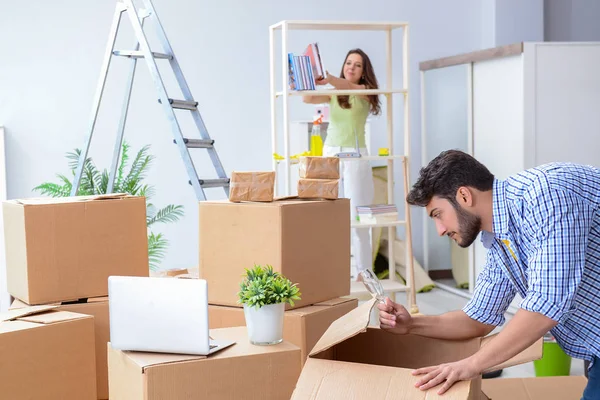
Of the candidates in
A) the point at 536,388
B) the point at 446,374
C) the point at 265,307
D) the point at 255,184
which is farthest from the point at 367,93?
the point at 446,374

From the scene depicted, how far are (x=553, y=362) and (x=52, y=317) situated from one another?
209 cm

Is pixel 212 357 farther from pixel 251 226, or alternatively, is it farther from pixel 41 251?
pixel 41 251

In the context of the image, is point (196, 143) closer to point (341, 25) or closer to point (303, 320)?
point (303, 320)

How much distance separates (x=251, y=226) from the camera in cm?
260

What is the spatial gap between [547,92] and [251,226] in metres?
2.66

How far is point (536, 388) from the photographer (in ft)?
7.74

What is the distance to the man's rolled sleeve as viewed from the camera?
191 centimetres

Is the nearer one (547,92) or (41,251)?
(41,251)

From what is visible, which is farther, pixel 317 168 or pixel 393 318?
pixel 317 168

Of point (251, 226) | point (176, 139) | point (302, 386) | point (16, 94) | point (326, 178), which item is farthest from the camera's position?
point (16, 94)

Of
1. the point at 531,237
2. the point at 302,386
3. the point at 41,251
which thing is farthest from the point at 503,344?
the point at 41,251

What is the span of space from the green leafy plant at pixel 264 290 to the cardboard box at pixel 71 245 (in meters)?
0.84

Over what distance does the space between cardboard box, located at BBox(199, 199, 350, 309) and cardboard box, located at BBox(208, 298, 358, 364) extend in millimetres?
33

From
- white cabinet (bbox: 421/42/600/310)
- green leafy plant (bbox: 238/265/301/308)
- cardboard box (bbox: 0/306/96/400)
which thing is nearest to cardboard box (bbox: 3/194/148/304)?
cardboard box (bbox: 0/306/96/400)
